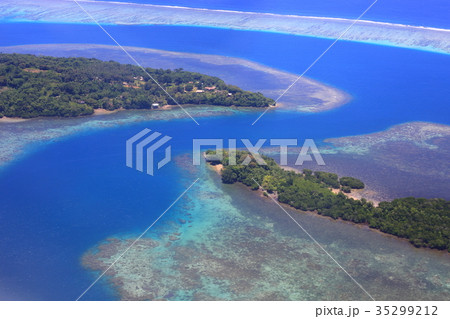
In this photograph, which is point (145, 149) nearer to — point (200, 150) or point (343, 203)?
point (200, 150)

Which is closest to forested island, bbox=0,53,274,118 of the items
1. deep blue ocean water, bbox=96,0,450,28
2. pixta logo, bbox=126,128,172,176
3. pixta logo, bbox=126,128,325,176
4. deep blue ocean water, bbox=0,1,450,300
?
deep blue ocean water, bbox=0,1,450,300

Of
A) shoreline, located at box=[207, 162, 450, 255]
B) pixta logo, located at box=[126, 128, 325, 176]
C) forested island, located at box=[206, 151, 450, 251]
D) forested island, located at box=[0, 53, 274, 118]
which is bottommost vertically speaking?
shoreline, located at box=[207, 162, 450, 255]

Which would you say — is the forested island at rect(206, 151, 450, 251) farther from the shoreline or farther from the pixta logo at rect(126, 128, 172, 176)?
the pixta logo at rect(126, 128, 172, 176)

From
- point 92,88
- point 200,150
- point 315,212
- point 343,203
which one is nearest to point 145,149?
point 200,150

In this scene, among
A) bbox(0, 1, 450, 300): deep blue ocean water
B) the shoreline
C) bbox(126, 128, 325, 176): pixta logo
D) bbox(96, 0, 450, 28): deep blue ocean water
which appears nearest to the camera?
bbox(0, 1, 450, 300): deep blue ocean water

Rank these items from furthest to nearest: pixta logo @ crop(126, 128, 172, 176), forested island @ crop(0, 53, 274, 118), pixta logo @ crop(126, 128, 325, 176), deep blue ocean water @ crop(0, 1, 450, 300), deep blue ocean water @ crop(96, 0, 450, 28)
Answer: deep blue ocean water @ crop(96, 0, 450, 28) → forested island @ crop(0, 53, 274, 118) → pixta logo @ crop(126, 128, 325, 176) → pixta logo @ crop(126, 128, 172, 176) → deep blue ocean water @ crop(0, 1, 450, 300)

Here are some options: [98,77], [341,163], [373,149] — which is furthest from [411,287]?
[98,77]

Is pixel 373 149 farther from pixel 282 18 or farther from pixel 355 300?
pixel 282 18
